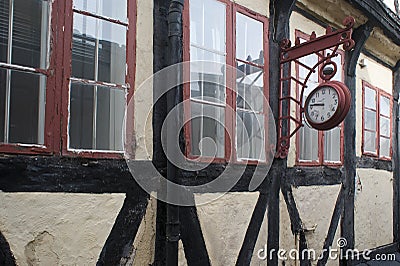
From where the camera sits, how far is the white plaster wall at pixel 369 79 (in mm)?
6242


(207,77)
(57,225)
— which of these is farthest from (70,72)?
(207,77)

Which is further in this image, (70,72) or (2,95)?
(70,72)

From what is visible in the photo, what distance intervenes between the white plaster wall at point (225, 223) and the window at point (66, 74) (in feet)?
3.52

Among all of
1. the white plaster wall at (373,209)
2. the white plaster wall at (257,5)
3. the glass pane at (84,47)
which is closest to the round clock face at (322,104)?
the white plaster wall at (257,5)

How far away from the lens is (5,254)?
96.9 inches

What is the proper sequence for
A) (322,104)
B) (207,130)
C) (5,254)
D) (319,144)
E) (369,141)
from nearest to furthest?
(5,254) < (207,130) < (322,104) < (319,144) < (369,141)

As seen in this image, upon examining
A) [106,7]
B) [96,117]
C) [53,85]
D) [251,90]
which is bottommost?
[96,117]

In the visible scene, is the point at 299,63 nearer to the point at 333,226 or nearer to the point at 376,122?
the point at 333,226

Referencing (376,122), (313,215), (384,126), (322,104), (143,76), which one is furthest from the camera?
(384,126)

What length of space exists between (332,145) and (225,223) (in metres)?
2.38

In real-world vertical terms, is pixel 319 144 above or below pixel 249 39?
below

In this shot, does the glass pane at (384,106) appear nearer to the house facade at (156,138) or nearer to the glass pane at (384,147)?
the glass pane at (384,147)

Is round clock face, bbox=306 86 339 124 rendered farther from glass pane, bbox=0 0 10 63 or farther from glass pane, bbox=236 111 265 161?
glass pane, bbox=0 0 10 63

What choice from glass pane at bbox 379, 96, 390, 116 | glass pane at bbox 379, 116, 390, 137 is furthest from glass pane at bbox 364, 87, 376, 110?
glass pane at bbox 379, 116, 390, 137
